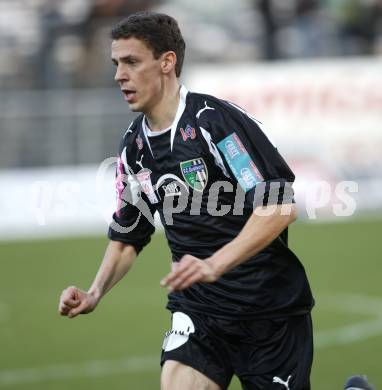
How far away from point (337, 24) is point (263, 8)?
1.43 m

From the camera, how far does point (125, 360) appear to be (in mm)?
9500

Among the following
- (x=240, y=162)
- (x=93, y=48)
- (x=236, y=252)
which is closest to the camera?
(x=236, y=252)

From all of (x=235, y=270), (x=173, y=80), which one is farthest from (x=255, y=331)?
(x=173, y=80)

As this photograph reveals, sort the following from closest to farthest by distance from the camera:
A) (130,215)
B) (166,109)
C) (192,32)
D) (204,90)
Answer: (166,109), (130,215), (204,90), (192,32)

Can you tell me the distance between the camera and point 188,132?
547cm

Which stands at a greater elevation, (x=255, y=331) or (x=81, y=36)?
(x=81, y=36)

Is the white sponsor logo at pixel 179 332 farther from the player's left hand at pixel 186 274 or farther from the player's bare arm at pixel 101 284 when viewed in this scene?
the player's left hand at pixel 186 274

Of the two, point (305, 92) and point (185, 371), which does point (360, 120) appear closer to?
A: point (305, 92)

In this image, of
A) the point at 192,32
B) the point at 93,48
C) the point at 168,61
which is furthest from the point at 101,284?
the point at 192,32

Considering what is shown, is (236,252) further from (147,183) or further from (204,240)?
(147,183)

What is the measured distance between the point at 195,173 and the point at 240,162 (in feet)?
1.17

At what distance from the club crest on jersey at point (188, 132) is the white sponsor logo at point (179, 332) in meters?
0.92

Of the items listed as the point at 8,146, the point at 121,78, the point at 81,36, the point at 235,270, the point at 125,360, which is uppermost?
the point at 81,36

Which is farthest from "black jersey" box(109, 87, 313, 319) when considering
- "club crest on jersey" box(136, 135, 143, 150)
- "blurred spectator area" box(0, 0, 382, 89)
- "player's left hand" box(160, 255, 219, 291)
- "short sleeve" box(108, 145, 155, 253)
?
"blurred spectator area" box(0, 0, 382, 89)
